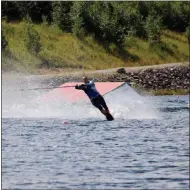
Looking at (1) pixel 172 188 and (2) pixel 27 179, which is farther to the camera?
(2) pixel 27 179

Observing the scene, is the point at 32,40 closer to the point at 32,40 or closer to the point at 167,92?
the point at 32,40

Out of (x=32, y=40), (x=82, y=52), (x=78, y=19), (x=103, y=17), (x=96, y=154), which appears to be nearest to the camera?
(x=96, y=154)

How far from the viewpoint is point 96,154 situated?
21938 mm

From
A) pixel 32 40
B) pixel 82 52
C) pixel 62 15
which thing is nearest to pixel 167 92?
pixel 82 52

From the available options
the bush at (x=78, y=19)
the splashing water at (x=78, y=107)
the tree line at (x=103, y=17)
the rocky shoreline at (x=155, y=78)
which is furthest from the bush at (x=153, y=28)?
the splashing water at (x=78, y=107)

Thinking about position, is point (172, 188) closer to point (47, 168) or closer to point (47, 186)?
point (47, 186)

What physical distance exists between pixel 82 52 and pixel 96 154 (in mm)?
48668

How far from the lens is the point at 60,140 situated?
84.1 feet

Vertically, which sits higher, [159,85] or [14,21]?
[14,21]

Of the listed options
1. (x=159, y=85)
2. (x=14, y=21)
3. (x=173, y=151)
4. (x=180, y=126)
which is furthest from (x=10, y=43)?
(x=173, y=151)

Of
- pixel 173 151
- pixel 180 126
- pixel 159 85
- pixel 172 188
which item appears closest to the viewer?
pixel 172 188

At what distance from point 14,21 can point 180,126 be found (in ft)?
147

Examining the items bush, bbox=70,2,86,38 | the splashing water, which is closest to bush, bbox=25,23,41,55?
bush, bbox=70,2,86,38

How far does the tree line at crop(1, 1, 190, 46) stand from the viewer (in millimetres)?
73500
